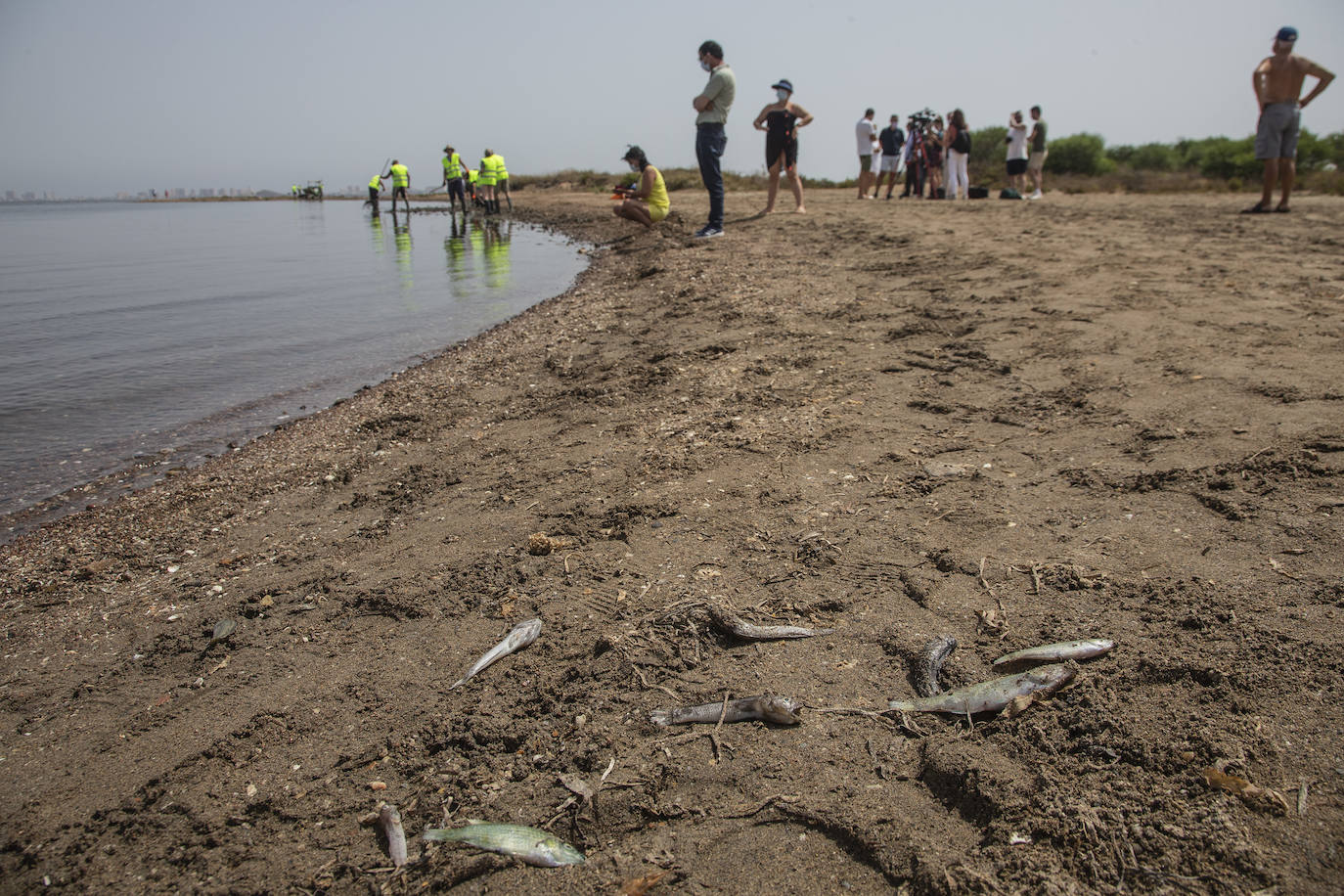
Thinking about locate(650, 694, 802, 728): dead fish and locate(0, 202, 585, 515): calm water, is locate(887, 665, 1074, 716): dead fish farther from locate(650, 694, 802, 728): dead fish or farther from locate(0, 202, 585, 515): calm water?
locate(0, 202, 585, 515): calm water

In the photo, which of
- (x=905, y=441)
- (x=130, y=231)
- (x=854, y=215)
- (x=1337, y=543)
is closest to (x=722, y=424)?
(x=905, y=441)

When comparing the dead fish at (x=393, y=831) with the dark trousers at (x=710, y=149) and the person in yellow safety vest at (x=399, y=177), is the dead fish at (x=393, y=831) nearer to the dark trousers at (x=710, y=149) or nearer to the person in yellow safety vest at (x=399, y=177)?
the dark trousers at (x=710, y=149)

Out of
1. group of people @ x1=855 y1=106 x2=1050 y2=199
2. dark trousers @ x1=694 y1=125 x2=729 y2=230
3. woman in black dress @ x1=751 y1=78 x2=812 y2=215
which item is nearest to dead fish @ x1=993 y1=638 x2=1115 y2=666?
dark trousers @ x1=694 y1=125 x2=729 y2=230

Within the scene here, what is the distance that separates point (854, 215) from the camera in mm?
11578

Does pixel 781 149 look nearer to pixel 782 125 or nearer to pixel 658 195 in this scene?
pixel 782 125

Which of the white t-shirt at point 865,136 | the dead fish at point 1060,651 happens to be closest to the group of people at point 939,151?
the white t-shirt at point 865,136

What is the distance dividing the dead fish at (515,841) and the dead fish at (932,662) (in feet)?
3.18

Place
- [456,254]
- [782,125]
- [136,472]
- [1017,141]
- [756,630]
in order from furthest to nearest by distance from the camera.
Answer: [456,254], [1017,141], [782,125], [136,472], [756,630]

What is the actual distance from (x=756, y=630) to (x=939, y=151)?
53.5ft

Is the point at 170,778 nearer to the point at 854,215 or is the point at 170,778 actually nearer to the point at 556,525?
the point at 556,525

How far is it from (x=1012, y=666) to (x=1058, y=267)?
5.23 m

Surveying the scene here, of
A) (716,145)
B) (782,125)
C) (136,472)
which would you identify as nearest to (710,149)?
(716,145)

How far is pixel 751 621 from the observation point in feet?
7.68

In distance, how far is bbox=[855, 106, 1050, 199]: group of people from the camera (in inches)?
564
